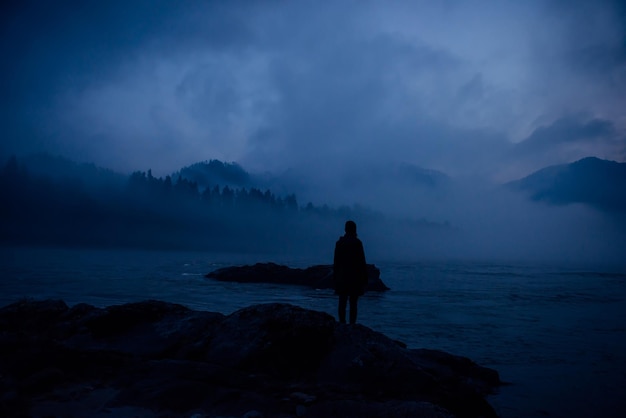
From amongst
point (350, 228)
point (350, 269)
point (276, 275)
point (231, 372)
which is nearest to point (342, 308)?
point (350, 269)

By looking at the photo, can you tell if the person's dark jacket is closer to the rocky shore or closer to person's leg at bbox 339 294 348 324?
person's leg at bbox 339 294 348 324

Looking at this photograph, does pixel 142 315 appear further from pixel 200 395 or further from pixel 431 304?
pixel 431 304

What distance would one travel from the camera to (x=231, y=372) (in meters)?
6.94

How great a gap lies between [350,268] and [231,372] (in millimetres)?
4179

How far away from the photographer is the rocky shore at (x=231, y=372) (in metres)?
5.66

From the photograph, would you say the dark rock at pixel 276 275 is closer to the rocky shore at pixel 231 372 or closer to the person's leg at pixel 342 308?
the person's leg at pixel 342 308

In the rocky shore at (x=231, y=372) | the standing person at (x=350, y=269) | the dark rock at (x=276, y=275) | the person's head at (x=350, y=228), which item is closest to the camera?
the rocky shore at (x=231, y=372)

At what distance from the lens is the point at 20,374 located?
692 cm

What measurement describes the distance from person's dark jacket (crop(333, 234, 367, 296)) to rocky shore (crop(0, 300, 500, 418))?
1641 millimetres

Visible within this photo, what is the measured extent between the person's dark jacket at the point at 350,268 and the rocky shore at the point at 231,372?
5.38 feet

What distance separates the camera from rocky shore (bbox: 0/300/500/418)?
566 cm

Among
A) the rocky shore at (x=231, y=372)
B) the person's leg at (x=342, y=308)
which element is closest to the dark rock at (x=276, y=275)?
the person's leg at (x=342, y=308)

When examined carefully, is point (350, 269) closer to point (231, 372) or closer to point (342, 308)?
point (342, 308)

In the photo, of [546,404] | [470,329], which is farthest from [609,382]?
[470,329]
